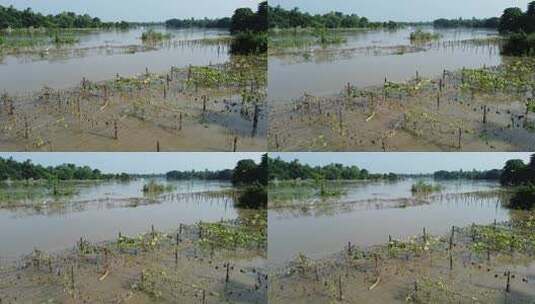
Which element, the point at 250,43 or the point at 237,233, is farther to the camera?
the point at 250,43

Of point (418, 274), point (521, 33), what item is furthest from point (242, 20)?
point (521, 33)

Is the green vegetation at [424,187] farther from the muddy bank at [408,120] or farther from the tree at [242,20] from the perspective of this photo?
the tree at [242,20]

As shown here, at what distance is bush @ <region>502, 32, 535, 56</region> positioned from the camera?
7418 millimetres

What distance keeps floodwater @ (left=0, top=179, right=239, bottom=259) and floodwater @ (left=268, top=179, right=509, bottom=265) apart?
2.22 ft

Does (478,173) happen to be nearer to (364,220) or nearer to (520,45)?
(364,220)

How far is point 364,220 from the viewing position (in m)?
5.11

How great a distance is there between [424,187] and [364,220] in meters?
3.87

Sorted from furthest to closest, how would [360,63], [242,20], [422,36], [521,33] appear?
[422,36]
[521,33]
[360,63]
[242,20]

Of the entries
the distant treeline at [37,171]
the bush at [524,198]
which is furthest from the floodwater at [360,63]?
the distant treeline at [37,171]

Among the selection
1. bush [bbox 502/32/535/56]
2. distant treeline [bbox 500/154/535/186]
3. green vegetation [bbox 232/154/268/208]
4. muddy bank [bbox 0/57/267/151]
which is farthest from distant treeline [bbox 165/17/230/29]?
bush [bbox 502/32/535/56]

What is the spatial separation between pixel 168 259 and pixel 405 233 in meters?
2.37

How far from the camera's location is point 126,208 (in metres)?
5.84

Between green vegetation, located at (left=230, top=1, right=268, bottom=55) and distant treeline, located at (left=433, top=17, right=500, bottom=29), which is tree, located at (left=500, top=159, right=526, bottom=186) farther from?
distant treeline, located at (left=433, top=17, right=500, bottom=29)

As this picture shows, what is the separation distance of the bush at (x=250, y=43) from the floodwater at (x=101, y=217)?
210 cm
